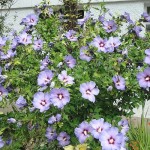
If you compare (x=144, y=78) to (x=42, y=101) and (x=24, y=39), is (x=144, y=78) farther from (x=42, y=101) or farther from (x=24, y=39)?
(x=24, y=39)

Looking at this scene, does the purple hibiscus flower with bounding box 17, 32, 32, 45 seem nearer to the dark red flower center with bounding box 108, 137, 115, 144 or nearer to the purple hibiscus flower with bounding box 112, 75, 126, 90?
the purple hibiscus flower with bounding box 112, 75, 126, 90

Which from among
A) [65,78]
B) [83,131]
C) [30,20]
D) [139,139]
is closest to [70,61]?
[65,78]

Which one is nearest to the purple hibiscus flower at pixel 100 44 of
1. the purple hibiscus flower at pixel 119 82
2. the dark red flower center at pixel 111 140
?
the purple hibiscus flower at pixel 119 82

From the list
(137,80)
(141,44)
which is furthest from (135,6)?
(137,80)

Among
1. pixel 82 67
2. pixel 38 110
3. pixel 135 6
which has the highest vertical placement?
pixel 82 67

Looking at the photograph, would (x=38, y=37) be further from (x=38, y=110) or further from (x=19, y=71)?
(x=38, y=110)

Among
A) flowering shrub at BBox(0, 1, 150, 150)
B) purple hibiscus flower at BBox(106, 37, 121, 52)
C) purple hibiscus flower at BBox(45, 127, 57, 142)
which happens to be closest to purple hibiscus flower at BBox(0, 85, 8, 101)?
flowering shrub at BBox(0, 1, 150, 150)
